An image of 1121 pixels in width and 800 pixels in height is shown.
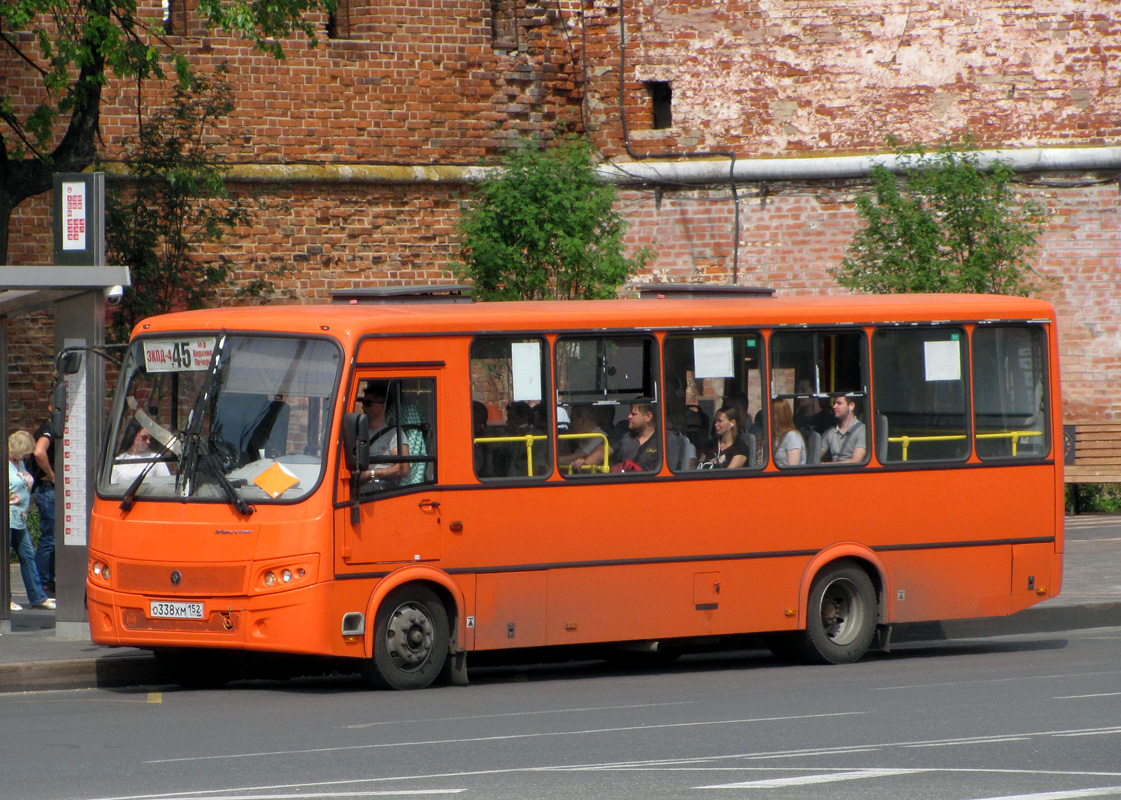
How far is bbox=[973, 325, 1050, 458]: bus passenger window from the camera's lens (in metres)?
13.4

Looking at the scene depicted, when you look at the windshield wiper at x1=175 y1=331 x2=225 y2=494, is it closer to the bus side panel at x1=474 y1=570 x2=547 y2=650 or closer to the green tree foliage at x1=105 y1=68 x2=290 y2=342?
the bus side panel at x1=474 y1=570 x2=547 y2=650

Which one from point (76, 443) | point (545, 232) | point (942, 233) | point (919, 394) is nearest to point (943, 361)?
point (919, 394)

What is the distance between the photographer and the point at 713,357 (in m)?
12.5

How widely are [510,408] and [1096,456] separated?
13.2 metres

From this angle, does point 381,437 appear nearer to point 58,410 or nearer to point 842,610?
point 58,410

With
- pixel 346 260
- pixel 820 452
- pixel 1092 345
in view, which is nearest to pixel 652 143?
pixel 346 260

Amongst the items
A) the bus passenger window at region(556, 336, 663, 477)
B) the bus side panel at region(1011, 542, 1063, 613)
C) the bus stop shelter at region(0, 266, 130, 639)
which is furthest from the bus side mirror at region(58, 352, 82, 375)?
the bus side panel at region(1011, 542, 1063, 613)

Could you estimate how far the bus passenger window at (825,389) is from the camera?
12.8 metres

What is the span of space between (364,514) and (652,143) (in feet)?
45.2

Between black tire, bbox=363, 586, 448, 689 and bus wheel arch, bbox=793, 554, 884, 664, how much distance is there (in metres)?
2.82

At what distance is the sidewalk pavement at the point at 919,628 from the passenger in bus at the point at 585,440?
10.3 ft

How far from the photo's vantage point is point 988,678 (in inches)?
467

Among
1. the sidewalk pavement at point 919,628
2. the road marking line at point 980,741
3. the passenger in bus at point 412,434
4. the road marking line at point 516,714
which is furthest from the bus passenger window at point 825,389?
the road marking line at point 980,741

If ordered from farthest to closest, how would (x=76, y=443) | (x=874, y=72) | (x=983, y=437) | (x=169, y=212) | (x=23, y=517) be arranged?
(x=874, y=72) < (x=169, y=212) < (x=23, y=517) < (x=983, y=437) < (x=76, y=443)
